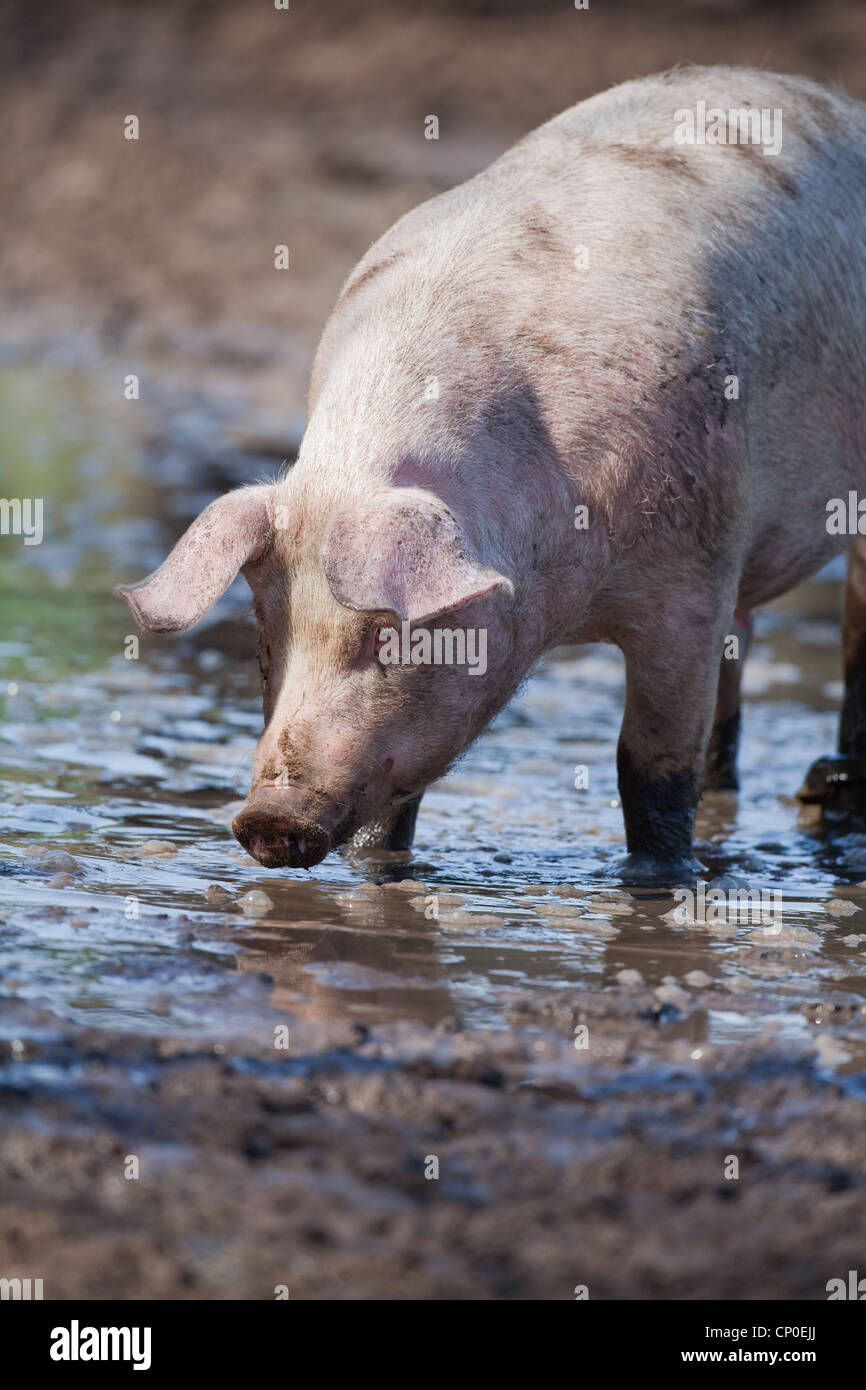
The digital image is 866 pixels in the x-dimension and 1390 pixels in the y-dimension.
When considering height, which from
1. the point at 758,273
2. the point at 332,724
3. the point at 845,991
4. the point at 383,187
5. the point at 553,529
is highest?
the point at 383,187

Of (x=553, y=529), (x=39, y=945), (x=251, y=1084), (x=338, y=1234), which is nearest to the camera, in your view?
(x=338, y=1234)

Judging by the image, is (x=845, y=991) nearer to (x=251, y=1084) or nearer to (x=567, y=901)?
(x=567, y=901)

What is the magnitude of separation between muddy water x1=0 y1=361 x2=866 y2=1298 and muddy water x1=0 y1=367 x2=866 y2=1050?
0.02 meters

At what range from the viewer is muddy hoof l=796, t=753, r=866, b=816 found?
633cm

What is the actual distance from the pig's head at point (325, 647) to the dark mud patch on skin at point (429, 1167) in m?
0.84

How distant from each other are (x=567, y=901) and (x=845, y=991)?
0.91 m

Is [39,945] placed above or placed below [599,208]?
below

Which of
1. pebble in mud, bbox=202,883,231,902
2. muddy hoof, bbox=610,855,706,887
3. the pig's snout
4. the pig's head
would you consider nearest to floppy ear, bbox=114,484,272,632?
the pig's head

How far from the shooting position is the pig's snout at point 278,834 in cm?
434

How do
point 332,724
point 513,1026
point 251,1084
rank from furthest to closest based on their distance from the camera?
point 332,724
point 513,1026
point 251,1084

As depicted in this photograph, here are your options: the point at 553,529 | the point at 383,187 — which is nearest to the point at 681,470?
the point at 553,529

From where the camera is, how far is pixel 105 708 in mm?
7141

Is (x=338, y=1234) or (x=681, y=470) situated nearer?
(x=338, y=1234)

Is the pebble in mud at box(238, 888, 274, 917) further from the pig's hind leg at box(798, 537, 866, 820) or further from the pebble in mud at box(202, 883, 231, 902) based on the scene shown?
the pig's hind leg at box(798, 537, 866, 820)
